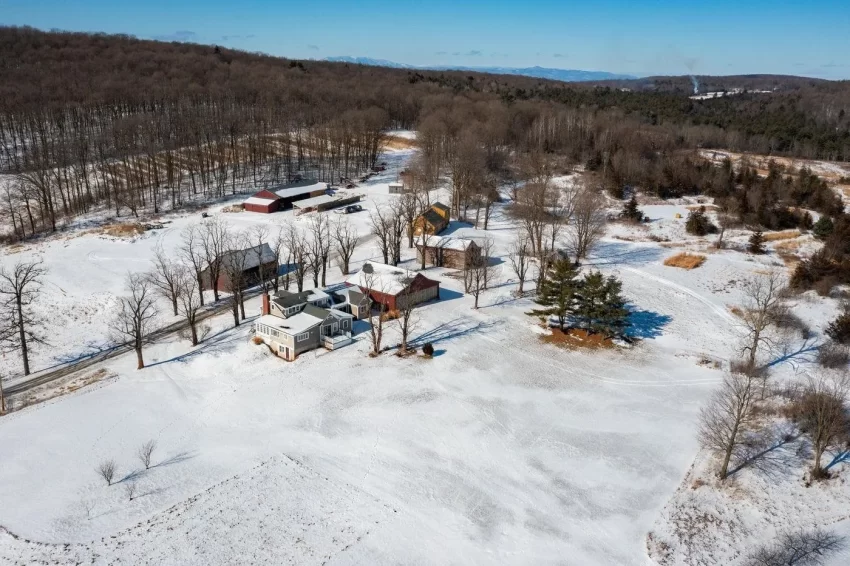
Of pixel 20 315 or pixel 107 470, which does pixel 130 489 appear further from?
pixel 20 315

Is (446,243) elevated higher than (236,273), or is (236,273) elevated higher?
(236,273)

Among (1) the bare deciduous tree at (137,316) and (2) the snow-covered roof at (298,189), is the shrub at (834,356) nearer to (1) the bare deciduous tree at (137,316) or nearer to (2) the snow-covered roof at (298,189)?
(1) the bare deciduous tree at (137,316)

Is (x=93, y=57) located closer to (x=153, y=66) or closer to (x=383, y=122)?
(x=153, y=66)

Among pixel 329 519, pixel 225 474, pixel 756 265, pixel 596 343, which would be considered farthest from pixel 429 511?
pixel 756 265

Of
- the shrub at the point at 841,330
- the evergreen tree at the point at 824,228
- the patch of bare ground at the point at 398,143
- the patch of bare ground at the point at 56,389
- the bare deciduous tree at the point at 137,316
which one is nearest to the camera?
the patch of bare ground at the point at 56,389

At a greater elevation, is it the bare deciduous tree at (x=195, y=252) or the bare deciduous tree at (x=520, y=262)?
the bare deciduous tree at (x=520, y=262)

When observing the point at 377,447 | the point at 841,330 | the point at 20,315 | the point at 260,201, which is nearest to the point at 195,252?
the point at 260,201

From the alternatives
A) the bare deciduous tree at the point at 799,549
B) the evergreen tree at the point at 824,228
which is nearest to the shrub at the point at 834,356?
the bare deciduous tree at the point at 799,549
